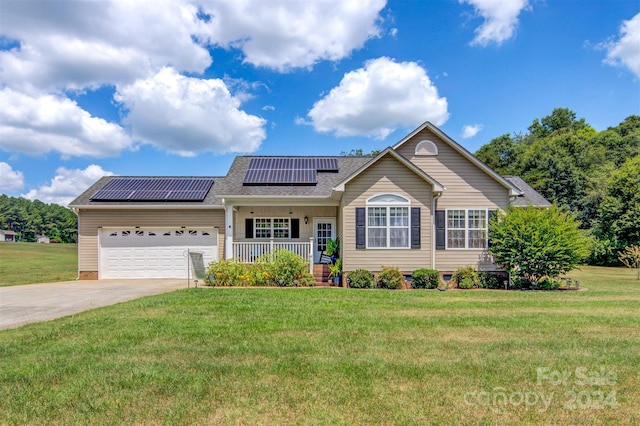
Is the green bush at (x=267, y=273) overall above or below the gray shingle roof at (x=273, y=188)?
below

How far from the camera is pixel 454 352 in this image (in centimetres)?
522

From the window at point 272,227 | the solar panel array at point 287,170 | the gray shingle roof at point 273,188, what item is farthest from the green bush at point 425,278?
the window at point 272,227

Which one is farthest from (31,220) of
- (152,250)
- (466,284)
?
(466,284)

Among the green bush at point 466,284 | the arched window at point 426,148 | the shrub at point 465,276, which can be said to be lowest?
the green bush at point 466,284

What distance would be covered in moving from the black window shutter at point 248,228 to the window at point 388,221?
605cm

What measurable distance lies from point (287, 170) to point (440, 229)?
731 cm

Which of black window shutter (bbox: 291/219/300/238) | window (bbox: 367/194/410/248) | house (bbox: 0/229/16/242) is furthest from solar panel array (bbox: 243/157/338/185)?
house (bbox: 0/229/16/242)

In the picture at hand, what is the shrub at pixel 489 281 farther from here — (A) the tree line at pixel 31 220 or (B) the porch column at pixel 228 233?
(A) the tree line at pixel 31 220

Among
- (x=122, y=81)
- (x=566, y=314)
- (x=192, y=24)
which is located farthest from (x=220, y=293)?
(x=122, y=81)

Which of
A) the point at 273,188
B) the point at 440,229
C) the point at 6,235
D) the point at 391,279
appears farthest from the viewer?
the point at 6,235

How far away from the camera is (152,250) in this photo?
16.2 meters

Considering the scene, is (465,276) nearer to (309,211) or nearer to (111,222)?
(309,211)

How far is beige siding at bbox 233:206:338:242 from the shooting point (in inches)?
662

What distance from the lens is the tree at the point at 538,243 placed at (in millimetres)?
12562
